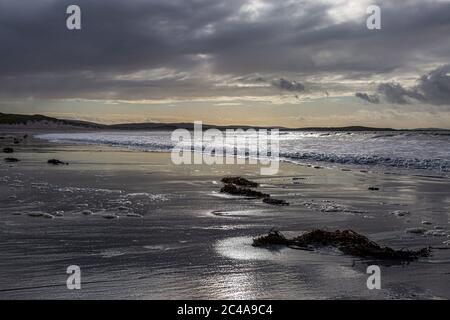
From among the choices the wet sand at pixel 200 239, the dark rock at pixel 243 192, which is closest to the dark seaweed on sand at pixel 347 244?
the wet sand at pixel 200 239

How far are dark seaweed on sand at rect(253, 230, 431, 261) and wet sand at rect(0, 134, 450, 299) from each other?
20 centimetres

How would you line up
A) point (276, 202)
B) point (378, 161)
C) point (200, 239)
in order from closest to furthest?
point (200, 239)
point (276, 202)
point (378, 161)

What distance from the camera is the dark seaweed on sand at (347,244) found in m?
6.70

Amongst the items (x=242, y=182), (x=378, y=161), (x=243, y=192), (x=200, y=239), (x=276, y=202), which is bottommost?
(x=200, y=239)

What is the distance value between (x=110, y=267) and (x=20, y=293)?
1186mm

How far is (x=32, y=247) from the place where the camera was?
6.96 m

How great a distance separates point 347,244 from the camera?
7.11 meters

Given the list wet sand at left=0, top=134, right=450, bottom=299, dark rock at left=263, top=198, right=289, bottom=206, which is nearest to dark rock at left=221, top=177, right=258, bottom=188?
wet sand at left=0, top=134, right=450, bottom=299

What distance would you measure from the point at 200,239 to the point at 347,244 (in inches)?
87.4

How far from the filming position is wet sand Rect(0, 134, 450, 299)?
5.36 metres

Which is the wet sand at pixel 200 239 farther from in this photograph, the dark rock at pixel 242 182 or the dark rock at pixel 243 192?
the dark rock at pixel 243 192

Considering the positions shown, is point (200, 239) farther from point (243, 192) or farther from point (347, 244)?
point (243, 192)

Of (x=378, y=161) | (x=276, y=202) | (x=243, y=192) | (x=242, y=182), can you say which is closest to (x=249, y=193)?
(x=243, y=192)
